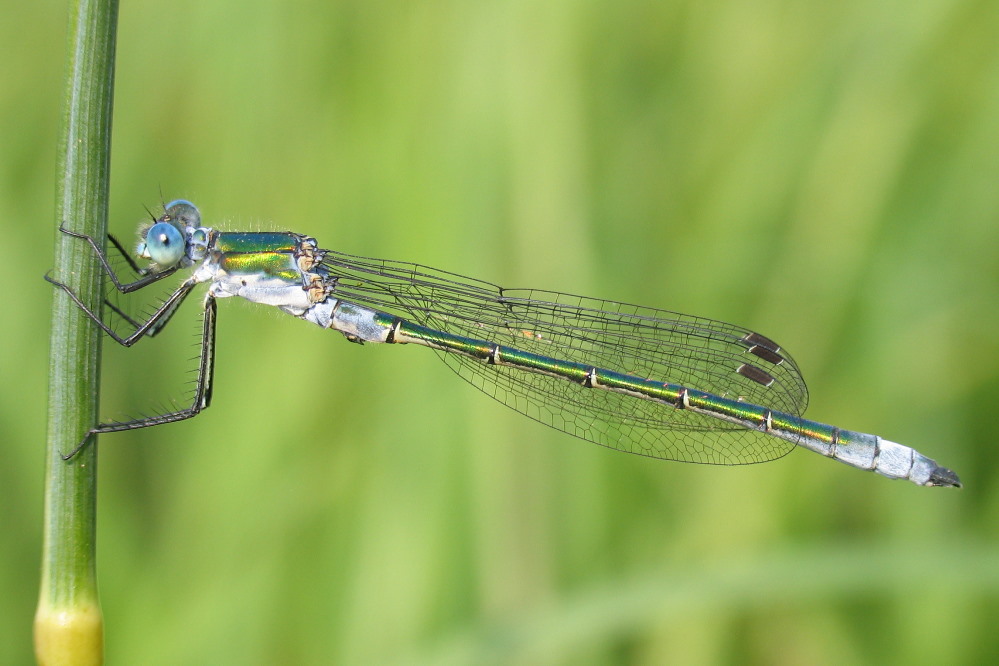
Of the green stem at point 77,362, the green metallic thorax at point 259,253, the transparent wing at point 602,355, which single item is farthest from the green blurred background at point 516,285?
the green stem at point 77,362

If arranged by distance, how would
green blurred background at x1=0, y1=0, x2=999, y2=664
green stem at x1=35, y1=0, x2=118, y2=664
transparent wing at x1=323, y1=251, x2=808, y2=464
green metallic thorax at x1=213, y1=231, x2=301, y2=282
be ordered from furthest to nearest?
1. transparent wing at x1=323, y1=251, x2=808, y2=464
2. green blurred background at x1=0, y1=0, x2=999, y2=664
3. green metallic thorax at x1=213, y1=231, x2=301, y2=282
4. green stem at x1=35, y1=0, x2=118, y2=664

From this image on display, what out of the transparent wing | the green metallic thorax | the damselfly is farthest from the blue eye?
the transparent wing

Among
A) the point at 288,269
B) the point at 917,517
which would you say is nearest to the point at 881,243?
the point at 917,517

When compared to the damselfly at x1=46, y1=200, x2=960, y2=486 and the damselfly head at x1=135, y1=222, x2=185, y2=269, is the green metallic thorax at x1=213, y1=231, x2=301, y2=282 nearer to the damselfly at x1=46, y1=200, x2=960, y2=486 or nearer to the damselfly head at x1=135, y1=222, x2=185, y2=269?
the damselfly at x1=46, y1=200, x2=960, y2=486

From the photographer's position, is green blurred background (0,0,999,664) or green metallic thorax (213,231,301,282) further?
green blurred background (0,0,999,664)

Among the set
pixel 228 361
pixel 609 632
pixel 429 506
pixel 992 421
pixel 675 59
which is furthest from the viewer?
pixel 675 59

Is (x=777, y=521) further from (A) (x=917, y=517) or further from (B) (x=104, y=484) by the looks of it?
(B) (x=104, y=484)
